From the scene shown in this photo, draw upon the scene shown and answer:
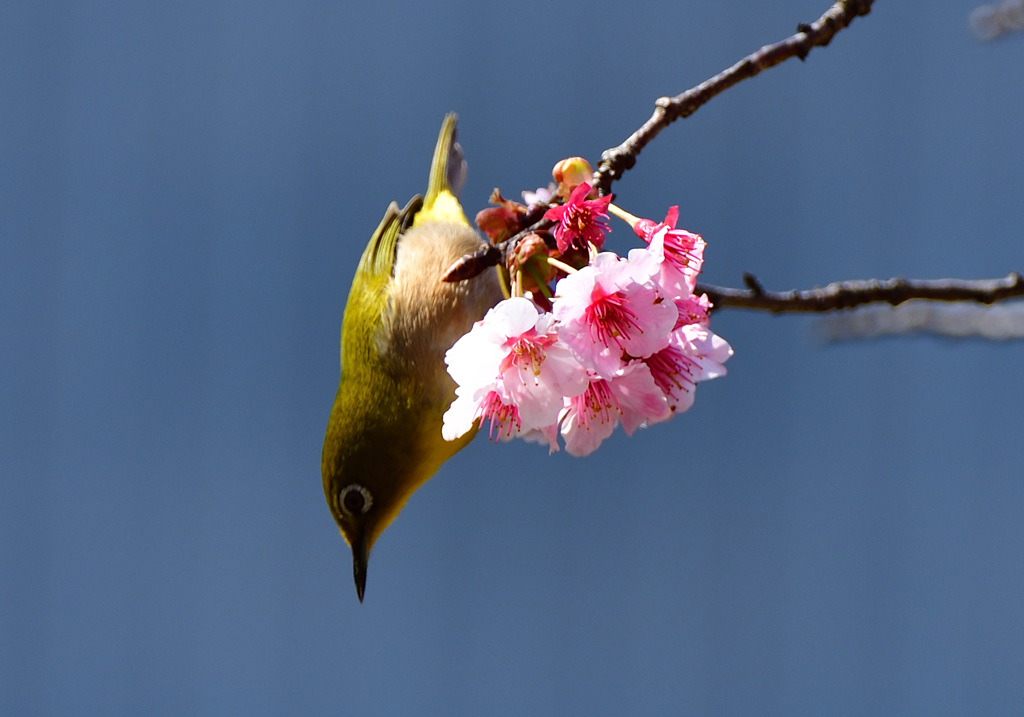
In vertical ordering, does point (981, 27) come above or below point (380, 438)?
above

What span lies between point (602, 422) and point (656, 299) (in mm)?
306

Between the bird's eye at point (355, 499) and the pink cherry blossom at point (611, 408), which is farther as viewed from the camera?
the bird's eye at point (355, 499)

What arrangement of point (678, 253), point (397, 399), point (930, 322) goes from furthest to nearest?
point (930, 322), point (397, 399), point (678, 253)

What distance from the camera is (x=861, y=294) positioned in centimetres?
190

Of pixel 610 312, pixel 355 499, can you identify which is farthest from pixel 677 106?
pixel 355 499

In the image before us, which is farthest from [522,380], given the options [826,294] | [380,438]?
[380,438]

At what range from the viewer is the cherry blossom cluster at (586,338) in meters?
1.29

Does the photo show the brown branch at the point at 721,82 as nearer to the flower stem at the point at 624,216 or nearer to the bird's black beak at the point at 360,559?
the flower stem at the point at 624,216

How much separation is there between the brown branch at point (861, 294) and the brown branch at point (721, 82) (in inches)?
13.8

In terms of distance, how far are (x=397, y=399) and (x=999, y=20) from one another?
228cm

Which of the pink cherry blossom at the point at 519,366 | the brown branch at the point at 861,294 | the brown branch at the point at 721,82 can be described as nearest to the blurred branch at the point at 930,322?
the brown branch at the point at 861,294

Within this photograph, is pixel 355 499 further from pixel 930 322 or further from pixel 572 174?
pixel 930 322

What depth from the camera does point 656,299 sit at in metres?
1.30

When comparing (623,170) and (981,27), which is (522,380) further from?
(981,27)
